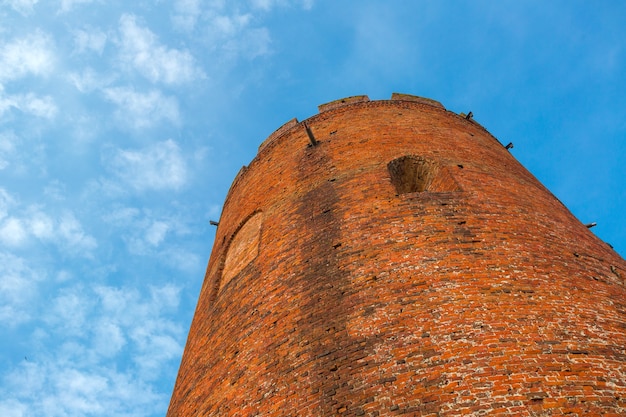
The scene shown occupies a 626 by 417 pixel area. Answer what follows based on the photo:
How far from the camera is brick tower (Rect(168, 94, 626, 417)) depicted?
394cm

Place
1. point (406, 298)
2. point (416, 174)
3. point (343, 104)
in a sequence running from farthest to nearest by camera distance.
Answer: point (343, 104) → point (416, 174) → point (406, 298)

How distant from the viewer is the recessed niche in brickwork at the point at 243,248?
22.9 feet

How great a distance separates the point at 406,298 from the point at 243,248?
3328mm

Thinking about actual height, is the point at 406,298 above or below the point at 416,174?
below

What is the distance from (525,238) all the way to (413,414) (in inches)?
106

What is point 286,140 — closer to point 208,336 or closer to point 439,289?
point 208,336

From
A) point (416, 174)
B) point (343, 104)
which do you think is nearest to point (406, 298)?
point (416, 174)

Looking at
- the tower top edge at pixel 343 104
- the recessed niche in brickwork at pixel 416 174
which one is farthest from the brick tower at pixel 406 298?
the tower top edge at pixel 343 104

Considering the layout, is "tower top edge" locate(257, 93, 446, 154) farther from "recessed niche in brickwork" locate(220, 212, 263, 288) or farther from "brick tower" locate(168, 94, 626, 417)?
"recessed niche in brickwork" locate(220, 212, 263, 288)

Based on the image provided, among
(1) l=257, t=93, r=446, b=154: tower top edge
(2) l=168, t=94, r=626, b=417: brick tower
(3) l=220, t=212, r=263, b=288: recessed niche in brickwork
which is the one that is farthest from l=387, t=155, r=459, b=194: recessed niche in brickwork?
(1) l=257, t=93, r=446, b=154: tower top edge

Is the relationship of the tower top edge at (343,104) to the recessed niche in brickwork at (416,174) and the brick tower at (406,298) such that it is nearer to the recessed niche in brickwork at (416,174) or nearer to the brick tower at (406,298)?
the brick tower at (406,298)

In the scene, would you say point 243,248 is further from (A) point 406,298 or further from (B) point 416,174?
(A) point 406,298

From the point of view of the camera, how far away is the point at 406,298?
4688 mm

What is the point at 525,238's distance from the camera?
18.2 ft
